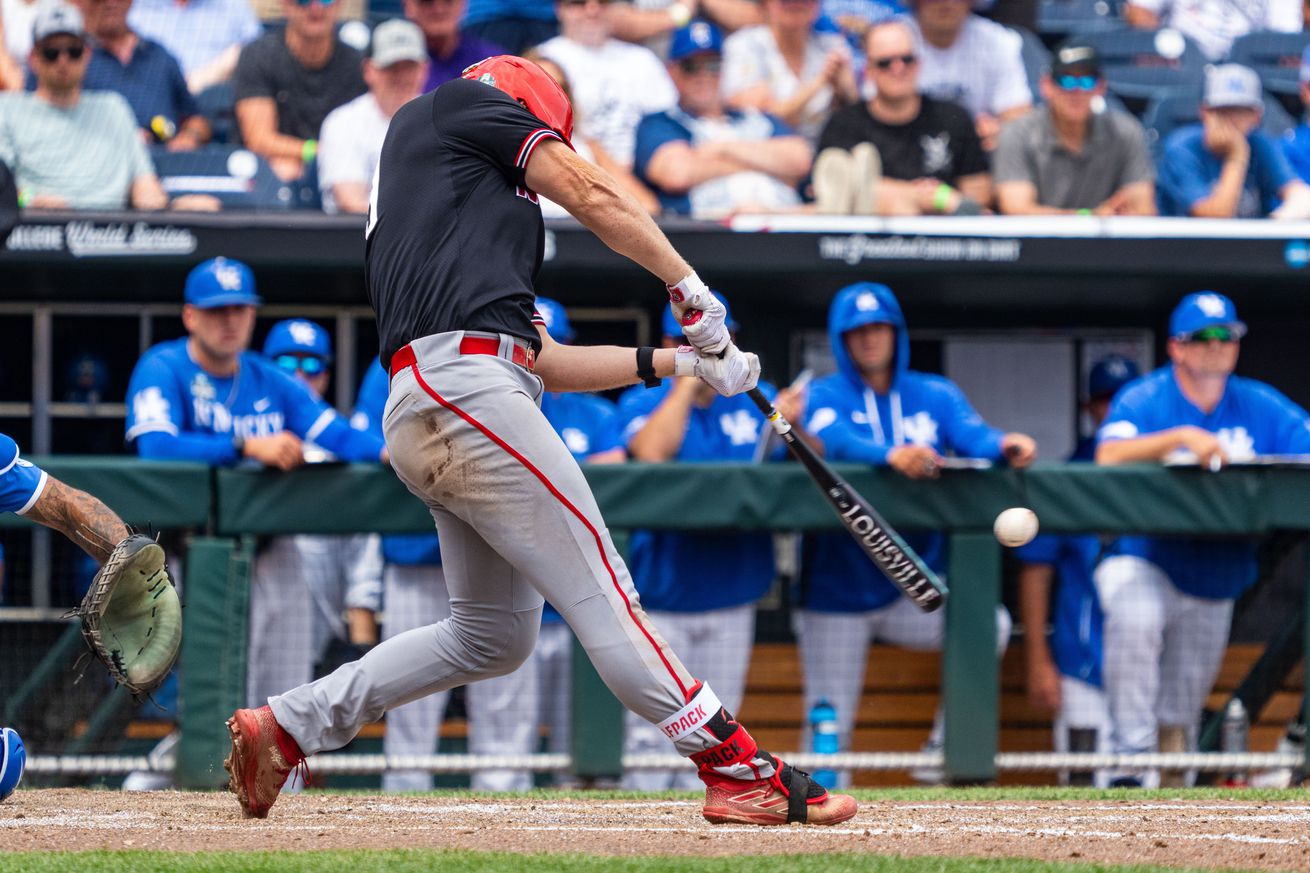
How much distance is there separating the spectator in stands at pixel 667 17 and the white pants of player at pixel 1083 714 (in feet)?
11.9

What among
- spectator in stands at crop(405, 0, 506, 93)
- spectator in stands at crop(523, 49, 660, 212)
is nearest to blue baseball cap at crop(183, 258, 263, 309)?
spectator in stands at crop(523, 49, 660, 212)

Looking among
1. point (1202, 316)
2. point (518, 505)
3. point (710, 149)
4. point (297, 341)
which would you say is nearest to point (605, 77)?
point (710, 149)

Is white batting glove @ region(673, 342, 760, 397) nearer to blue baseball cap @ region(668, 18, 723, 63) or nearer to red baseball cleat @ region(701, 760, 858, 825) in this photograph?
red baseball cleat @ region(701, 760, 858, 825)

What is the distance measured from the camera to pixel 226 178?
271 inches

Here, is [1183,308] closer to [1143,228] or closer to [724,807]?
[1143,228]

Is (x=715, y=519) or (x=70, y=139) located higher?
(x=70, y=139)

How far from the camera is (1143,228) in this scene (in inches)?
261

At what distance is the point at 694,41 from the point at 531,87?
416cm

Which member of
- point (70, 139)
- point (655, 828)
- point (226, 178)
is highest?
point (70, 139)

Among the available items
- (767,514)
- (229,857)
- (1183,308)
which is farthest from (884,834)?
(1183,308)

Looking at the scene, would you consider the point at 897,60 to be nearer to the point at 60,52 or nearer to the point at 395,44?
the point at 395,44

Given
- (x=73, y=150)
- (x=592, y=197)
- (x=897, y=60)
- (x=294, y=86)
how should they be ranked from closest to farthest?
(x=592, y=197) < (x=73, y=150) < (x=897, y=60) < (x=294, y=86)

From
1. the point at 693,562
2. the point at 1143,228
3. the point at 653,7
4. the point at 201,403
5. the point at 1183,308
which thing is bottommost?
the point at 693,562

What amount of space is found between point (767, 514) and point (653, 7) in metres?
3.51
